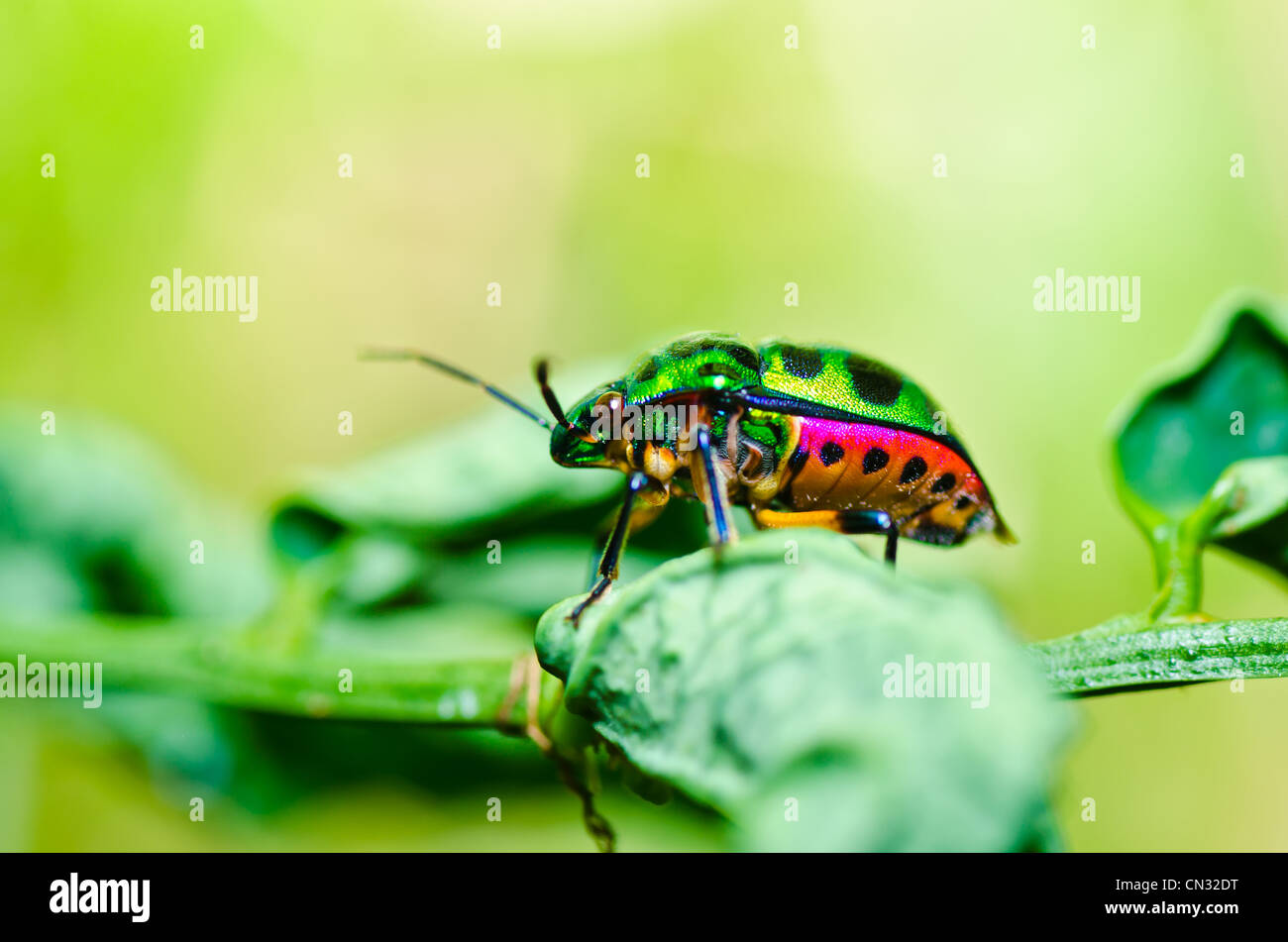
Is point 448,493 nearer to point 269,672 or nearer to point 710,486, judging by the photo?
point 269,672

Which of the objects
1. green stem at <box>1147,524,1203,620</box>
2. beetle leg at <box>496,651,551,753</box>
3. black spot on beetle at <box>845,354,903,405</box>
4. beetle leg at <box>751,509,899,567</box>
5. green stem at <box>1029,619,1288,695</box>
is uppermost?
black spot on beetle at <box>845,354,903,405</box>

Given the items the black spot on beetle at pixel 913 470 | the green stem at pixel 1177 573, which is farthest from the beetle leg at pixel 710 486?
the green stem at pixel 1177 573

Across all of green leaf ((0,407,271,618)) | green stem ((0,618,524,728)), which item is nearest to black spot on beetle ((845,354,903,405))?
green stem ((0,618,524,728))

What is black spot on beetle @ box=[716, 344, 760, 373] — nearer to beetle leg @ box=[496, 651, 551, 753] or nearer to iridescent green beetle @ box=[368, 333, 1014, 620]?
iridescent green beetle @ box=[368, 333, 1014, 620]

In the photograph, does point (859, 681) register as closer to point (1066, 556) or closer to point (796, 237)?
point (1066, 556)

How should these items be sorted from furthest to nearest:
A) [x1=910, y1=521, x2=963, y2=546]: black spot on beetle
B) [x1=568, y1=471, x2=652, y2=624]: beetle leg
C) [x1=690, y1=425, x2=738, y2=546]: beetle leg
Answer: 1. [x1=910, y1=521, x2=963, y2=546]: black spot on beetle
2. [x1=568, y1=471, x2=652, y2=624]: beetle leg
3. [x1=690, y1=425, x2=738, y2=546]: beetle leg

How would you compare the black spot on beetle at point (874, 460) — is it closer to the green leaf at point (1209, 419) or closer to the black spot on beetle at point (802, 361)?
the black spot on beetle at point (802, 361)

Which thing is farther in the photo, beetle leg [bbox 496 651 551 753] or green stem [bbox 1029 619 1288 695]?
beetle leg [bbox 496 651 551 753]
